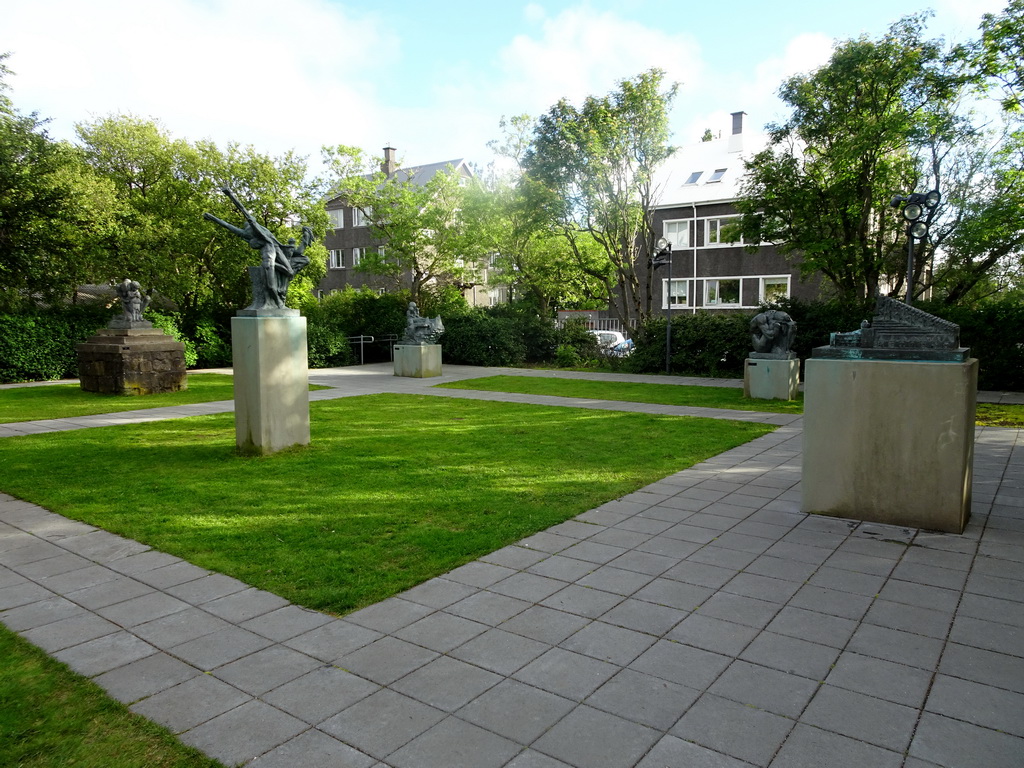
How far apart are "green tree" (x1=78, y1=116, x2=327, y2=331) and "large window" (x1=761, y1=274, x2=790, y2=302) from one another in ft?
61.2

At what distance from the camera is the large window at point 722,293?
101 feet

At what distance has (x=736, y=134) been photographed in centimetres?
3428

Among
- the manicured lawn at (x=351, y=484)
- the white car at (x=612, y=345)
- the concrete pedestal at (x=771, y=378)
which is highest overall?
the white car at (x=612, y=345)

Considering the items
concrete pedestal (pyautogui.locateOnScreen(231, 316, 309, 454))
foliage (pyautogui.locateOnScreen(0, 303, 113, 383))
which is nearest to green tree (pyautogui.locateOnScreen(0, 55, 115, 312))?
foliage (pyautogui.locateOnScreen(0, 303, 113, 383))

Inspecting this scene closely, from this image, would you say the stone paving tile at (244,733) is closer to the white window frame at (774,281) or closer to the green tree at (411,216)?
the green tree at (411,216)

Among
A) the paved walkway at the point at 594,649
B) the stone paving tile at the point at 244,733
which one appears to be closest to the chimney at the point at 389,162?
the paved walkway at the point at 594,649

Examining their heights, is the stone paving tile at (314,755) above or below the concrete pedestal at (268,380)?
below

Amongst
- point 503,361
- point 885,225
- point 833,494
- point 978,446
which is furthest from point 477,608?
point 503,361

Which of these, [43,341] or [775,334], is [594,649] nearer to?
[775,334]

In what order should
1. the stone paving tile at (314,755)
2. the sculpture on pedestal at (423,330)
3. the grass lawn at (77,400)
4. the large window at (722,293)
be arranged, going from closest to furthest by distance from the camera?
the stone paving tile at (314,755) < the grass lawn at (77,400) < the sculpture on pedestal at (423,330) < the large window at (722,293)

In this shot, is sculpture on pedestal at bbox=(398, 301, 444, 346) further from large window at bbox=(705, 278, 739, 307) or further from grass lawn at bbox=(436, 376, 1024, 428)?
large window at bbox=(705, 278, 739, 307)

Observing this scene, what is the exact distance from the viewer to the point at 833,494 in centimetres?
604

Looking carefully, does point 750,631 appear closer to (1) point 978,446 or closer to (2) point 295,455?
(2) point 295,455

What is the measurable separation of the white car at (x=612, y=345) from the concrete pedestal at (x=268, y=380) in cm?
1466
